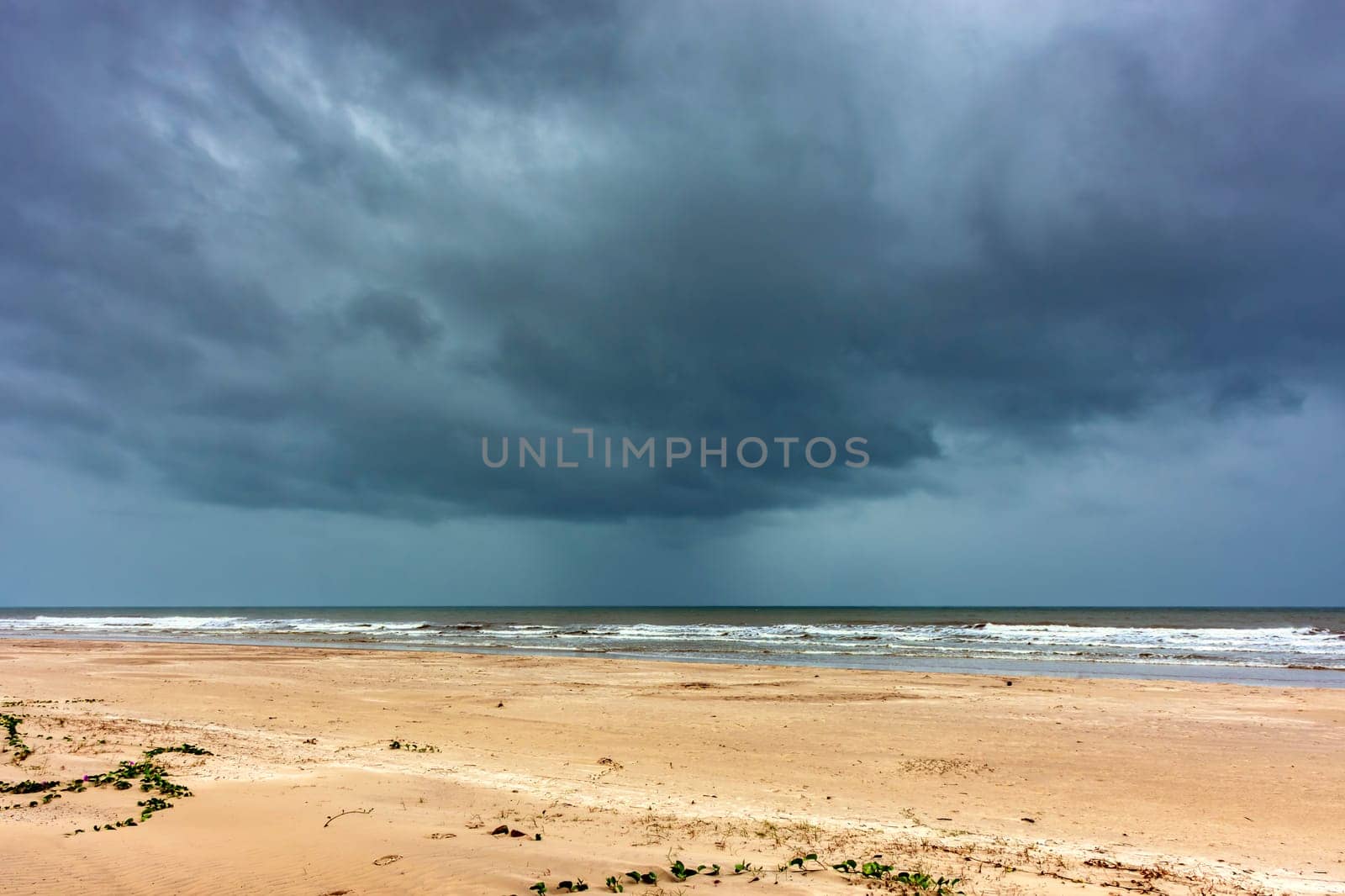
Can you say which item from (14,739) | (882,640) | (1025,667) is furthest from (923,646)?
(14,739)

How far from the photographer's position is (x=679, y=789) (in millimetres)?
9656

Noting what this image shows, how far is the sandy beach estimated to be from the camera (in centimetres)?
616

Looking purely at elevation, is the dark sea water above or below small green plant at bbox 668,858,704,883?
below

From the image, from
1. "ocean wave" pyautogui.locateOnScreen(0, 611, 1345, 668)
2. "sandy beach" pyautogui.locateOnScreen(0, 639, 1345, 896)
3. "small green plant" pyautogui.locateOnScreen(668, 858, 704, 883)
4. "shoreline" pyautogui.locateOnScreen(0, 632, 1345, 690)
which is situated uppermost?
"small green plant" pyautogui.locateOnScreen(668, 858, 704, 883)

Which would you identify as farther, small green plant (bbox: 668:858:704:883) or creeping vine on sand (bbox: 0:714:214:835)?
creeping vine on sand (bbox: 0:714:214:835)

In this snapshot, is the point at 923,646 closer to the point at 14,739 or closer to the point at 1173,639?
the point at 1173,639


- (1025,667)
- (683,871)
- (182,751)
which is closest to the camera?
(683,871)

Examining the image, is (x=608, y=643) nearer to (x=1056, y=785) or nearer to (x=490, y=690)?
(x=490, y=690)

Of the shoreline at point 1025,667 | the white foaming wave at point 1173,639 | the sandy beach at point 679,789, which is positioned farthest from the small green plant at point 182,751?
the white foaming wave at point 1173,639

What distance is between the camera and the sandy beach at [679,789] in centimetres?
616

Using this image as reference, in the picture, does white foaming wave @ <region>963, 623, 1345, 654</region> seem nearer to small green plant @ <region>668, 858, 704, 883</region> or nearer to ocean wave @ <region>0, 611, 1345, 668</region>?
ocean wave @ <region>0, 611, 1345, 668</region>

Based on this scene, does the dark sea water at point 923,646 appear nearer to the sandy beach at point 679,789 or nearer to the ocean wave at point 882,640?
the ocean wave at point 882,640

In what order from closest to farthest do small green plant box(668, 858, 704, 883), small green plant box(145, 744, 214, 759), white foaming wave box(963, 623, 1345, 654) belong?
small green plant box(668, 858, 704, 883) → small green plant box(145, 744, 214, 759) → white foaming wave box(963, 623, 1345, 654)

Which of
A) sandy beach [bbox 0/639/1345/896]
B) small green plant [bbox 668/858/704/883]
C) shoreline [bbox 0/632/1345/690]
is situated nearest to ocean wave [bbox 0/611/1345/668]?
shoreline [bbox 0/632/1345/690]
